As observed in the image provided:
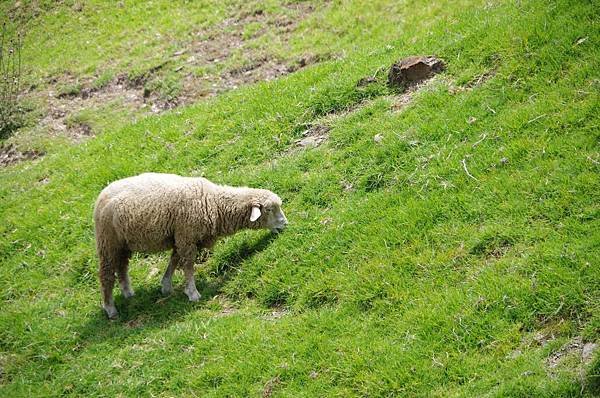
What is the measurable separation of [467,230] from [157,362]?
4.32 meters

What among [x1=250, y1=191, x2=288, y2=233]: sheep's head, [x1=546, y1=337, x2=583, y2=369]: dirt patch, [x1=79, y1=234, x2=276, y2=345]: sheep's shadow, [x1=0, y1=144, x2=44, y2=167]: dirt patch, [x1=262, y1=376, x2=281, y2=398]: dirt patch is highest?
[x1=0, y1=144, x2=44, y2=167]: dirt patch

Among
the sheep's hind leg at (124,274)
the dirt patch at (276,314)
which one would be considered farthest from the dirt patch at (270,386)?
the sheep's hind leg at (124,274)

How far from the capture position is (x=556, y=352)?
6.97 meters

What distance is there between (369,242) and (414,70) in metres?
4.51

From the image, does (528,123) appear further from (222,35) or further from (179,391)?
(222,35)

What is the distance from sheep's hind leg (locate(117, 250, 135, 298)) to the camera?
420 inches

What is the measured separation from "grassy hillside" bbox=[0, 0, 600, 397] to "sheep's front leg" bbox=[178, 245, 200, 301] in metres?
0.19

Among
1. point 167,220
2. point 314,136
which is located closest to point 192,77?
point 314,136

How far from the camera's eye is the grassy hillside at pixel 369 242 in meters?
7.64

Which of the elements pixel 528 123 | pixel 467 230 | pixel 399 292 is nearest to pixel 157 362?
pixel 399 292

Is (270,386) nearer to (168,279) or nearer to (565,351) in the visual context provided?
(168,279)

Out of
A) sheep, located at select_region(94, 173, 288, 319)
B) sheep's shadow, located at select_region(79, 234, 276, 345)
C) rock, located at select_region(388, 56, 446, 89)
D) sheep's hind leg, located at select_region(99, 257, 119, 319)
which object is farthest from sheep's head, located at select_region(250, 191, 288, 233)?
rock, located at select_region(388, 56, 446, 89)

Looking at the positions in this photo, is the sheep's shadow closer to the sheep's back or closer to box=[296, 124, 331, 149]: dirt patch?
the sheep's back

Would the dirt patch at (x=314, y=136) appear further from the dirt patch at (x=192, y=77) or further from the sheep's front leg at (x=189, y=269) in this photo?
the dirt patch at (x=192, y=77)
